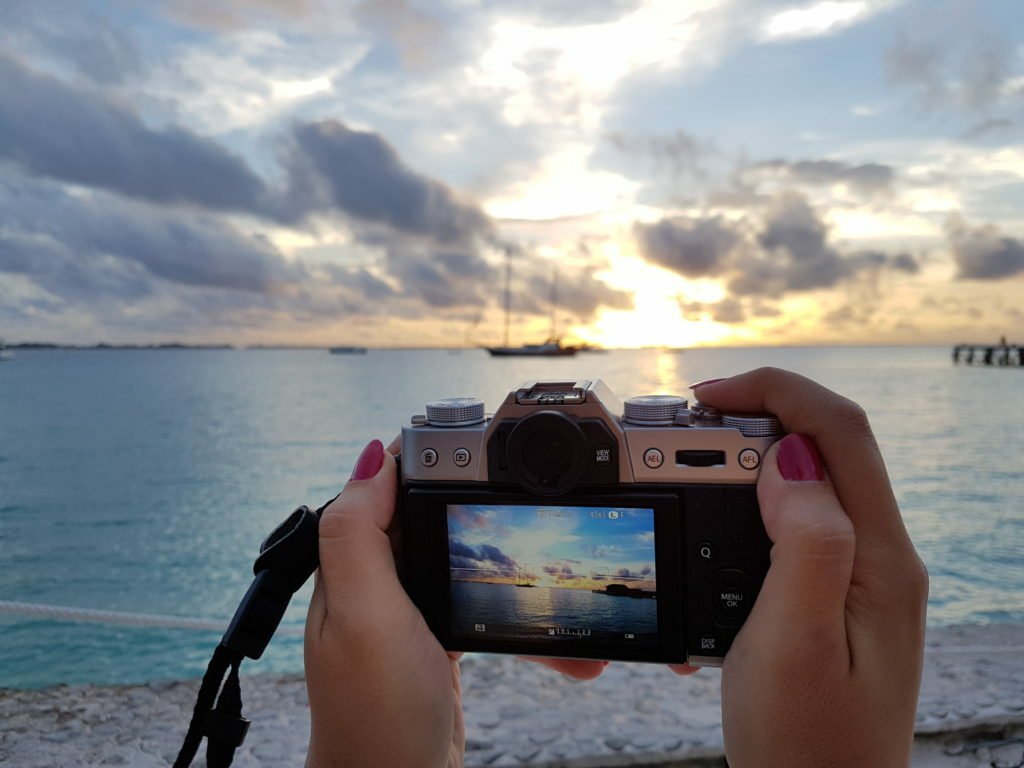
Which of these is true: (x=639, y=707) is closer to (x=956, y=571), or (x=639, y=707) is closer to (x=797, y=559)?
(x=797, y=559)

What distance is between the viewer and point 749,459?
4.09ft

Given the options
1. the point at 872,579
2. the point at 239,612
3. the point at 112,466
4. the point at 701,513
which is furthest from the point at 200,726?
the point at 112,466

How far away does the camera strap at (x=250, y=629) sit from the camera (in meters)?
1.14

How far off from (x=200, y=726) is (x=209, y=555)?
12.4m

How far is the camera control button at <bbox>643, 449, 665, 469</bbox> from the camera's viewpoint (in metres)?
1.30

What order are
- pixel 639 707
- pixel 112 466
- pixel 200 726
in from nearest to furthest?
pixel 200 726
pixel 639 707
pixel 112 466

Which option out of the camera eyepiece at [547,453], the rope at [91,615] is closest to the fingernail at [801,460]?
the camera eyepiece at [547,453]

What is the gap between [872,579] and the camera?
96cm

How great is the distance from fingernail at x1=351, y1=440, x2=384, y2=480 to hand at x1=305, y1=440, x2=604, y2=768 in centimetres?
5

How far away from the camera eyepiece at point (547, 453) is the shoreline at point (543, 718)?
6.88ft

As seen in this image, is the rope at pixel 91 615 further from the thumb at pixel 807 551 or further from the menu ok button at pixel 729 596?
the thumb at pixel 807 551

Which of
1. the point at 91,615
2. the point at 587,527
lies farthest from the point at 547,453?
the point at 91,615

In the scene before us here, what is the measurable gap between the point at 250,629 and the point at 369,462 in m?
0.35

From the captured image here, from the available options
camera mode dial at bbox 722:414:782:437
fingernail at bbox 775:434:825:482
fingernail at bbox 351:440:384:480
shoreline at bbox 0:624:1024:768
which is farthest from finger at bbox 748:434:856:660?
shoreline at bbox 0:624:1024:768
